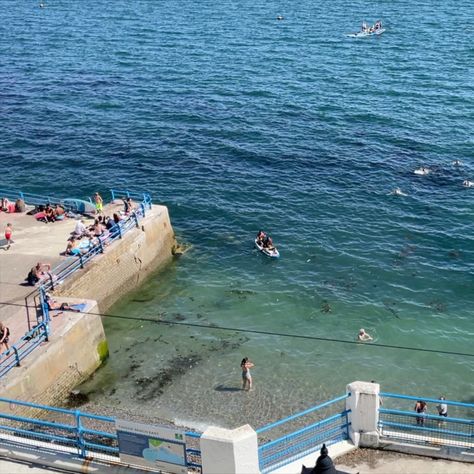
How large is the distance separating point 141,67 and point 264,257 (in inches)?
1703

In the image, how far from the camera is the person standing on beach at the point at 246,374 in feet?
96.3

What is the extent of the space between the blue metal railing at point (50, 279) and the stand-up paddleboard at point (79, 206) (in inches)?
43.5

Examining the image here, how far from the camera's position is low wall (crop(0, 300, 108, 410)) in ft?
86.6

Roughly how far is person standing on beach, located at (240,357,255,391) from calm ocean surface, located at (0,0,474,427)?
48cm

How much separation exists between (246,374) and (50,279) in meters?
10.0

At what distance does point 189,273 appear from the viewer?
40.0 m

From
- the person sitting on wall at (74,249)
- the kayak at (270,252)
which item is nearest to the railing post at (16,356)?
the person sitting on wall at (74,249)

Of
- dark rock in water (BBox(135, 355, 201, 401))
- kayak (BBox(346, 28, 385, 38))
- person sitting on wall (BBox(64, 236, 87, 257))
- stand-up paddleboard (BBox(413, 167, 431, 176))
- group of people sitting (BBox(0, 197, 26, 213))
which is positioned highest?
kayak (BBox(346, 28, 385, 38))

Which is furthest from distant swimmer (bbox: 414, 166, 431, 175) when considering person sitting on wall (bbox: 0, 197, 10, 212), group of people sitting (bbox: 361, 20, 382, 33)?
group of people sitting (bbox: 361, 20, 382, 33)

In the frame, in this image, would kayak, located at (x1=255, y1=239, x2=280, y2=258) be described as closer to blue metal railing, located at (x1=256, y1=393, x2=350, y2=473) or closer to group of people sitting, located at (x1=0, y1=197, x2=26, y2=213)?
group of people sitting, located at (x1=0, y1=197, x2=26, y2=213)

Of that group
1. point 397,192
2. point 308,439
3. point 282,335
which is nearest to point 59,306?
point 282,335

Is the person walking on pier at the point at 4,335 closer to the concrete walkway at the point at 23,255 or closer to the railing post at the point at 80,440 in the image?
the concrete walkway at the point at 23,255

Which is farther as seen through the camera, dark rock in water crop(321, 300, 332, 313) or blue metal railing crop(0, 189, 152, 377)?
dark rock in water crop(321, 300, 332, 313)

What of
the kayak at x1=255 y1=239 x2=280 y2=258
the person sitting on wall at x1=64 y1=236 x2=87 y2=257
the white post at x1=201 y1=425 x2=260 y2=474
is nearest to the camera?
the white post at x1=201 y1=425 x2=260 y2=474
